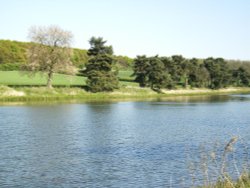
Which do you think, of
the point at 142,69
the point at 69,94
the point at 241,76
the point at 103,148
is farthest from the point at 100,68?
the point at 241,76

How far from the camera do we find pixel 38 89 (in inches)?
3091

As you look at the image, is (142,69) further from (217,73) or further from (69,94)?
(217,73)

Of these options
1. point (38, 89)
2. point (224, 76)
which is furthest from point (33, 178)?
point (224, 76)

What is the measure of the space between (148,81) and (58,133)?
74.3 m

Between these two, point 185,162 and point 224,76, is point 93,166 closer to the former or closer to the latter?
point 185,162

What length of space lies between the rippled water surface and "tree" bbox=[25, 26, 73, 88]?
104 ft

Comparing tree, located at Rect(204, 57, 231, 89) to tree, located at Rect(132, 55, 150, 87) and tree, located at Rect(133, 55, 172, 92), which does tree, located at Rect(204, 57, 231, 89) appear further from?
tree, located at Rect(132, 55, 150, 87)

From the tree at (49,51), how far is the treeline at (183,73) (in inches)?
1193

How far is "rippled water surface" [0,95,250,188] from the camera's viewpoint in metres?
20.3

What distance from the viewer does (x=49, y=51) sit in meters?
80.9

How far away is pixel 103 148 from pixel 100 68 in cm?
6197

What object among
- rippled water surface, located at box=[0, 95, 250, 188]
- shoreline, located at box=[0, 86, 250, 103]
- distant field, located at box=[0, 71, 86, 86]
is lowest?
rippled water surface, located at box=[0, 95, 250, 188]

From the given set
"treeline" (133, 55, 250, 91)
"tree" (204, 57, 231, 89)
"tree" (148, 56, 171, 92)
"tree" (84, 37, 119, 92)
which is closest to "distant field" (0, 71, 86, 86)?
"tree" (84, 37, 119, 92)

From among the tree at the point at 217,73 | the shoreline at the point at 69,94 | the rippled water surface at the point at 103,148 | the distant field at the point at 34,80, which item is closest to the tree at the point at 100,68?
the shoreline at the point at 69,94
